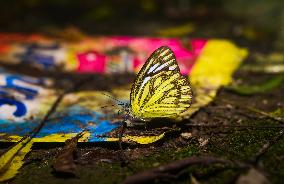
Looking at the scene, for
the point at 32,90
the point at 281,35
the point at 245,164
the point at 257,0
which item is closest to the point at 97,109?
the point at 32,90

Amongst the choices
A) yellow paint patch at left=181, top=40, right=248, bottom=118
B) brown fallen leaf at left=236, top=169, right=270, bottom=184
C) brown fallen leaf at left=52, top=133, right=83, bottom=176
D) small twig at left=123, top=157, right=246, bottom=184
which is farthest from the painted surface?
brown fallen leaf at left=236, top=169, right=270, bottom=184

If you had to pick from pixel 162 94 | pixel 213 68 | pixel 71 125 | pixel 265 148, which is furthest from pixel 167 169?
pixel 213 68

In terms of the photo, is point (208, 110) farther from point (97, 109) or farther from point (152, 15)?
point (152, 15)

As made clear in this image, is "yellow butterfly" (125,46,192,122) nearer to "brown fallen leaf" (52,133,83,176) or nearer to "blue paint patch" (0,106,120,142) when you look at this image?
"blue paint patch" (0,106,120,142)

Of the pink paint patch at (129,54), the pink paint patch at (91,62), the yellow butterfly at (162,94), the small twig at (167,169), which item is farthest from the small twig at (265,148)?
the pink paint patch at (91,62)

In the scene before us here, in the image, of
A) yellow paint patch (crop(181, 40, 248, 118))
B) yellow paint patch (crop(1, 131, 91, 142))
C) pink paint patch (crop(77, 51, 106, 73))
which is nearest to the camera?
yellow paint patch (crop(1, 131, 91, 142))

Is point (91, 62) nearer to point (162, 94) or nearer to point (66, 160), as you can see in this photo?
point (162, 94)

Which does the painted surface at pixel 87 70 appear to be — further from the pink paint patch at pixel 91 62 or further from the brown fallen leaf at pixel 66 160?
the brown fallen leaf at pixel 66 160
